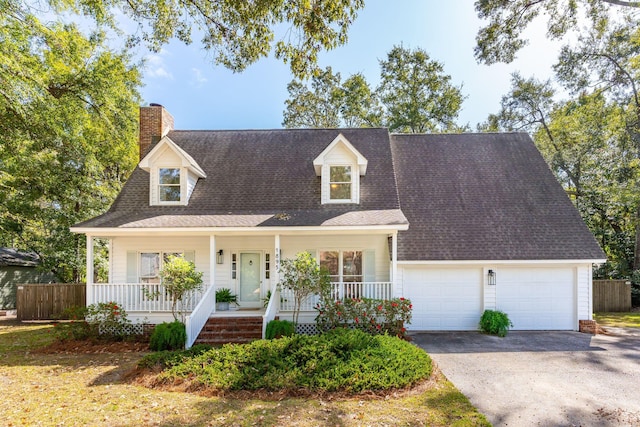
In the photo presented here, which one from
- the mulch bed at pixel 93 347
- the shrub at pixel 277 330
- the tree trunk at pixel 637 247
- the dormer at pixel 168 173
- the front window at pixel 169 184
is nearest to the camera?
the shrub at pixel 277 330

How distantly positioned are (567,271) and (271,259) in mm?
10237

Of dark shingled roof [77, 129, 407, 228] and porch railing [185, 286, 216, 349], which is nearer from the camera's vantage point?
porch railing [185, 286, 216, 349]

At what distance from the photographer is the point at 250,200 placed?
12.9 m

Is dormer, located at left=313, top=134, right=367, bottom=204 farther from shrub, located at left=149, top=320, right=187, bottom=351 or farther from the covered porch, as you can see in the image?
shrub, located at left=149, top=320, right=187, bottom=351

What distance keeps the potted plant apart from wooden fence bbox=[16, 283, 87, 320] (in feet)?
24.8

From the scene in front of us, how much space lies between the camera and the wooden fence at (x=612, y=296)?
629 inches

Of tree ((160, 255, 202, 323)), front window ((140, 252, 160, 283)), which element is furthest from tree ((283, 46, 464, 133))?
tree ((160, 255, 202, 323))

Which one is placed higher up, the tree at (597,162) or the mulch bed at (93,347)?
the tree at (597,162)

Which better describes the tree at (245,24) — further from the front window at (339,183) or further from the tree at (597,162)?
the tree at (597,162)

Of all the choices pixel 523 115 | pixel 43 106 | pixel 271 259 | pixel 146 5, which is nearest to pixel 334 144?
pixel 271 259

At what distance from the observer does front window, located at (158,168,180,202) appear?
12.9 m

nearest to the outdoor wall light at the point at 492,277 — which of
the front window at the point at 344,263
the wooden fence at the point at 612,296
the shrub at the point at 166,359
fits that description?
the front window at the point at 344,263

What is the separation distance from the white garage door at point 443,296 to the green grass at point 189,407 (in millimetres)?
4521

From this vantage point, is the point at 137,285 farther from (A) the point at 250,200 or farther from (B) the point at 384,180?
(B) the point at 384,180
